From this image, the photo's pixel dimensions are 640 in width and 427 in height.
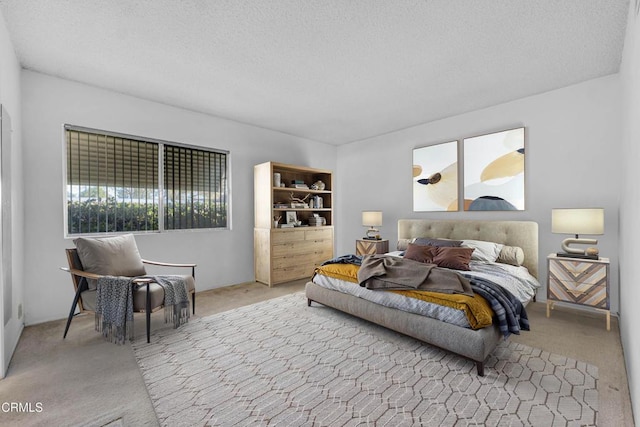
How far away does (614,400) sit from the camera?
1.82m

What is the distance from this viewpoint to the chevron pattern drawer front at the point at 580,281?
9.52ft

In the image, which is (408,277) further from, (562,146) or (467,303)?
(562,146)

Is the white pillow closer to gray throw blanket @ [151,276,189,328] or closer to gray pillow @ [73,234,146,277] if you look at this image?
gray throw blanket @ [151,276,189,328]

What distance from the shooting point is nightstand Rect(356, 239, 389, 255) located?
195 inches

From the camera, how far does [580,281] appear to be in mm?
3006

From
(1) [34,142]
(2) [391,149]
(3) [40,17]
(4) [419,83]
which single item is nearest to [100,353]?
(1) [34,142]

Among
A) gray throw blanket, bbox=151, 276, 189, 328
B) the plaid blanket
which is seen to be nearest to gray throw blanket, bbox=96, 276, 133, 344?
gray throw blanket, bbox=151, 276, 189, 328

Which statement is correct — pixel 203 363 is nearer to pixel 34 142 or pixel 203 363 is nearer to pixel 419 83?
pixel 34 142

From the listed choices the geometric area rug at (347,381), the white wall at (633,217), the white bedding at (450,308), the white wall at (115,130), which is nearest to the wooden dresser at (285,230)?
the white wall at (115,130)

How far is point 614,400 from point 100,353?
3.74 metres

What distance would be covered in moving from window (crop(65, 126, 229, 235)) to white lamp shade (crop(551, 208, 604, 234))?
4.40m

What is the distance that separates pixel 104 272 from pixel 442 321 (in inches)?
124

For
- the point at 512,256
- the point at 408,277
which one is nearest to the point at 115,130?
the point at 408,277

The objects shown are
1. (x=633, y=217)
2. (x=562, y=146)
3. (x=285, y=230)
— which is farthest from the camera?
(x=285, y=230)
